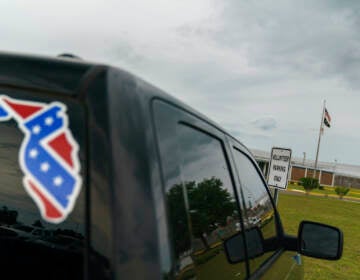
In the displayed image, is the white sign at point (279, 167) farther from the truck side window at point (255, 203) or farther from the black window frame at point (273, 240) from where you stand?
the truck side window at point (255, 203)

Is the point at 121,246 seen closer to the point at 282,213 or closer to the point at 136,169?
the point at 136,169

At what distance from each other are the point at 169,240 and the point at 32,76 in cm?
55

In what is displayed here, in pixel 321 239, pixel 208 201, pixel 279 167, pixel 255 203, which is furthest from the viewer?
pixel 279 167

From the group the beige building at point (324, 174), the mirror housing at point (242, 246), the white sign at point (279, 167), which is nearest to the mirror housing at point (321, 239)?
the mirror housing at point (242, 246)

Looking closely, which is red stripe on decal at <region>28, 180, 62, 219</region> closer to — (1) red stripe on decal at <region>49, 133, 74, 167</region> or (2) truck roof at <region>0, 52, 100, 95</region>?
(1) red stripe on decal at <region>49, 133, 74, 167</region>

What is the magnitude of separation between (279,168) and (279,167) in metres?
0.02

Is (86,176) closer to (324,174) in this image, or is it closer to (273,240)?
(273,240)

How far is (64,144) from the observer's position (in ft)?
3.51

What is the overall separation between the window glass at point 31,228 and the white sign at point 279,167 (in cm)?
807

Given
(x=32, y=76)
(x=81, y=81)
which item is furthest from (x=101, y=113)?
(x=32, y=76)

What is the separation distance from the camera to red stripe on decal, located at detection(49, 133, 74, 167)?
3.49 ft

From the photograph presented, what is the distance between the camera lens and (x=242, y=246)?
195 cm

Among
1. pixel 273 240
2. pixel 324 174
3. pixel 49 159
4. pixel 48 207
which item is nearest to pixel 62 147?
pixel 49 159

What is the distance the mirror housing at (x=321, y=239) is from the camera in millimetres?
2648
